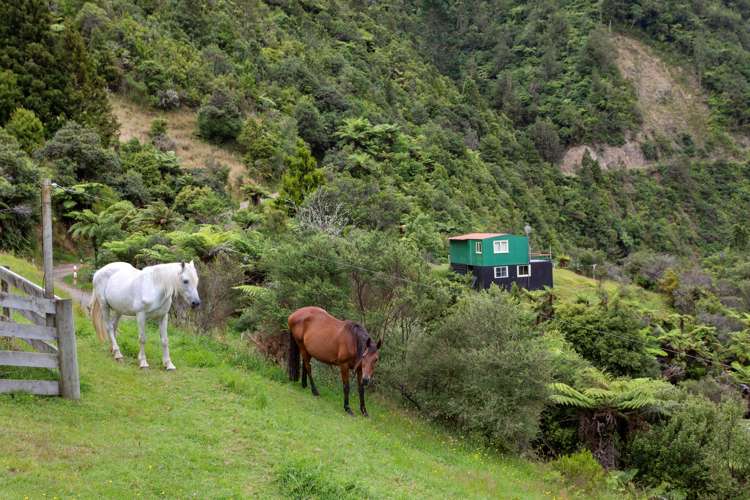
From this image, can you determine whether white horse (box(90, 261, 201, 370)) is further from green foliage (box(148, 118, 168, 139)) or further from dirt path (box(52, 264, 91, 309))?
green foliage (box(148, 118, 168, 139))

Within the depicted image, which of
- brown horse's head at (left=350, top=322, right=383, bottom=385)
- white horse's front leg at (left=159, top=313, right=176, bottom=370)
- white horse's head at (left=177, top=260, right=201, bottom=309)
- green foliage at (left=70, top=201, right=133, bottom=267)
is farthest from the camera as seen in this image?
green foliage at (left=70, top=201, right=133, bottom=267)

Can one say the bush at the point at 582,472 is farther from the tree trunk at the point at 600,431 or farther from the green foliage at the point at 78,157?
the green foliage at the point at 78,157

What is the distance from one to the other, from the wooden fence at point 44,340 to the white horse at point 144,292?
1.91 meters

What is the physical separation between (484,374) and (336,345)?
10.8 feet

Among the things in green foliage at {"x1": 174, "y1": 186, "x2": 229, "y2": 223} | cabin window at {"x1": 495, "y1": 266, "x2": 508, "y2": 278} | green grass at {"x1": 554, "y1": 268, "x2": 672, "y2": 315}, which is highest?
green foliage at {"x1": 174, "y1": 186, "x2": 229, "y2": 223}

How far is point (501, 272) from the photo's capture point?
40.8m

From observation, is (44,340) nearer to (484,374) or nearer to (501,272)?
(484,374)

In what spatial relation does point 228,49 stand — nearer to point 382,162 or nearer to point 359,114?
point 359,114

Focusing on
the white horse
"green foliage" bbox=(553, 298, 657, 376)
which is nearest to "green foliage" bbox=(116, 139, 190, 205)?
"green foliage" bbox=(553, 298, 657, 376)

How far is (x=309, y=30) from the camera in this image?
80.7m

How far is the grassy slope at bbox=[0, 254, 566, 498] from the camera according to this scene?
6914 mm

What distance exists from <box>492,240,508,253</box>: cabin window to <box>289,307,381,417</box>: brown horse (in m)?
28.8

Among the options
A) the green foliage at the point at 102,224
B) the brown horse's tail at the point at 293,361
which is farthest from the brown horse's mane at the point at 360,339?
the green foliage at the point at 102,224

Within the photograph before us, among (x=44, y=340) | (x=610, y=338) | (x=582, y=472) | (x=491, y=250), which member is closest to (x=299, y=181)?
(x=491, y=250)
